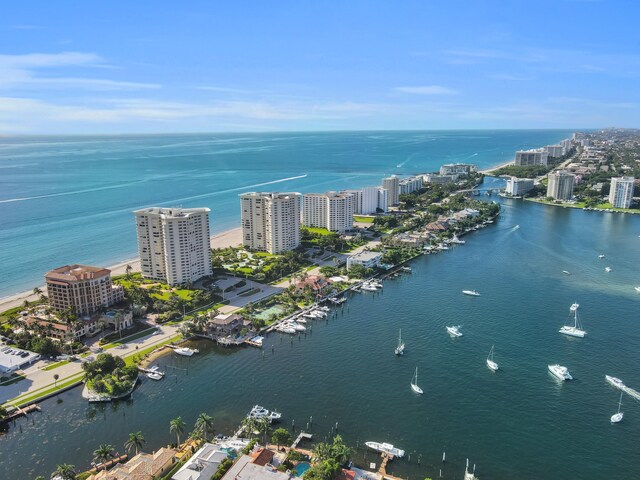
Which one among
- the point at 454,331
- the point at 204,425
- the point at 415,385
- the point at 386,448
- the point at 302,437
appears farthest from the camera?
the point at 454,331

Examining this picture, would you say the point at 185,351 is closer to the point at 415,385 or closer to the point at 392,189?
the point at 415,385

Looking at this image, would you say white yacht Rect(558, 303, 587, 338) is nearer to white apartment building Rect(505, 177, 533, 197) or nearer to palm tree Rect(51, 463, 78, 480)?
palm tree Rect(51, 463, 78, 480)

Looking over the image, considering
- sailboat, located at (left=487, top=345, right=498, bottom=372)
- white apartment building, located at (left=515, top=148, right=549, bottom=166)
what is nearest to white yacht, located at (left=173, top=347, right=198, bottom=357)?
sailboat, located at (left=487, top=345, right=498, bottom=372)

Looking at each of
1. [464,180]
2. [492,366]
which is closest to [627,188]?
[464,180]

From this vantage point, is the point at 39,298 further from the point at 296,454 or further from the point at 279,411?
the point at 296,454

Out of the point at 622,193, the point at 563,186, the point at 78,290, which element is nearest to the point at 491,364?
the point at 78,290
